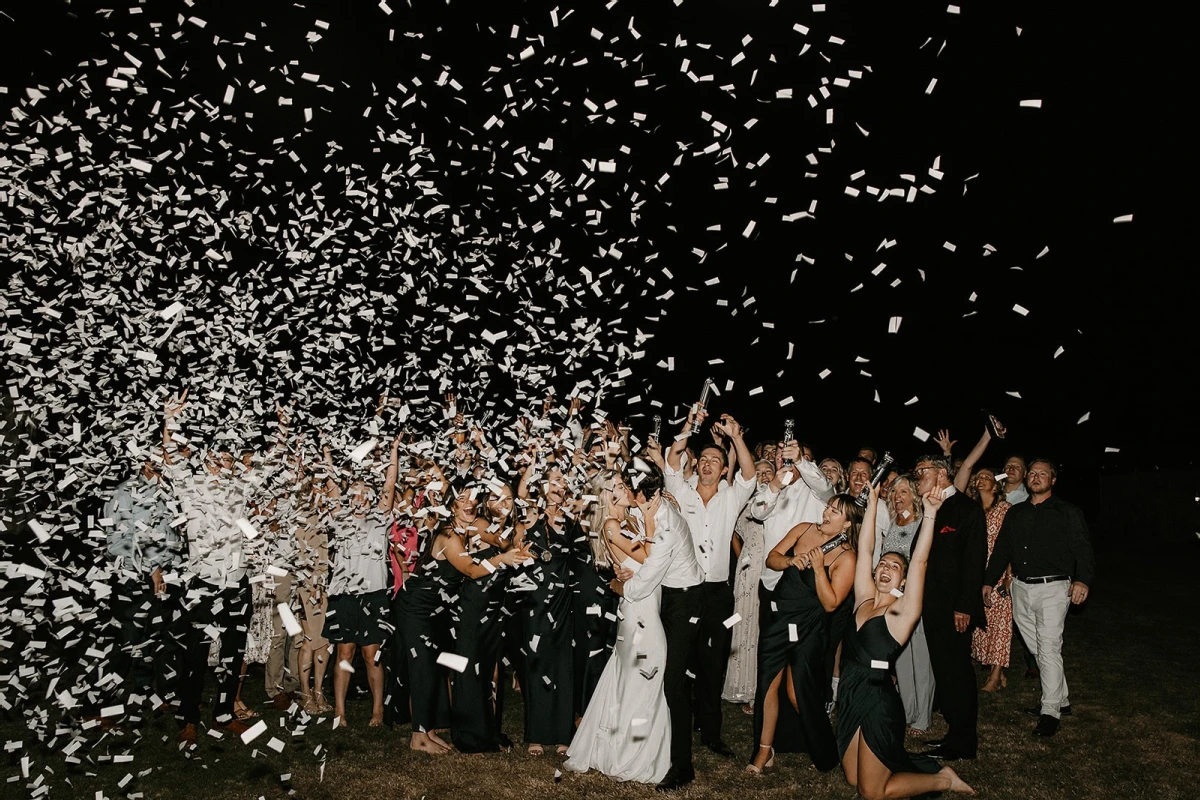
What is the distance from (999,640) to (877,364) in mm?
12200

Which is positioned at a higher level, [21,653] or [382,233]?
[382,233]

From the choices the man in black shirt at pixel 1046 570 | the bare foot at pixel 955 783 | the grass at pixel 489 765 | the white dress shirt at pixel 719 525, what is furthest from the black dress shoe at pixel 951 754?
the white dress shirt at pixel 719 525

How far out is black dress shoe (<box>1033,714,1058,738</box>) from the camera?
280 inches

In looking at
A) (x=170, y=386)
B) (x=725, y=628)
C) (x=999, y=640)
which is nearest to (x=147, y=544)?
(x=170, y=386)

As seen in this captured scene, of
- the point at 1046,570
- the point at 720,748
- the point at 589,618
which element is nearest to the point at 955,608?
the point at 1046,570

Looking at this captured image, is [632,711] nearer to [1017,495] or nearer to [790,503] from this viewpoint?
[790,503]

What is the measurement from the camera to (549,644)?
667 cm

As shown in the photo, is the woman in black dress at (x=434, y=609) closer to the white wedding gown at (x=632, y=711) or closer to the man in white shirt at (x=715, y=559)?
the white wedding gown at (x=632, y=711)

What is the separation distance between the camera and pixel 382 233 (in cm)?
876

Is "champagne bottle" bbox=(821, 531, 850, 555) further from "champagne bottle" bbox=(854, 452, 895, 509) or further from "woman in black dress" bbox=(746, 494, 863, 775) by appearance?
"champagne bottle" bbox=(854, 452, 895, 509)

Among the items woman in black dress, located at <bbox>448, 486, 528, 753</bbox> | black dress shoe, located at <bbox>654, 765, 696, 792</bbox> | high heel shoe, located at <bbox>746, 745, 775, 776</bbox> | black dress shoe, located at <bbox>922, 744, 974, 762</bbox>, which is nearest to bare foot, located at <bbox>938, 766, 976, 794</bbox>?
black dress shoe, located at <bbox>922, 744, 974, 762</bbox>

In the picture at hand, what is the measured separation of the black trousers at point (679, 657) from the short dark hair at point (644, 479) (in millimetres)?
819

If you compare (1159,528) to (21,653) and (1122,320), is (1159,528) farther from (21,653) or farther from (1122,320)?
(21,653)

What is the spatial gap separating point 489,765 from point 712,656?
189cm
